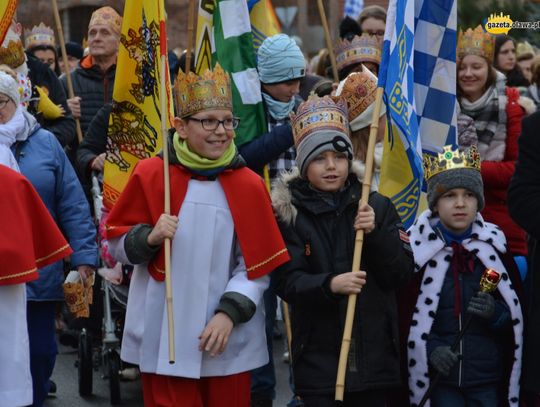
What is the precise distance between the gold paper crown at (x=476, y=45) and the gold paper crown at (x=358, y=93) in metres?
1.37

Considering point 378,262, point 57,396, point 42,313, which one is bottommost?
point 57,396

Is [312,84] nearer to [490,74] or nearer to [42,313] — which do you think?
[490,74]

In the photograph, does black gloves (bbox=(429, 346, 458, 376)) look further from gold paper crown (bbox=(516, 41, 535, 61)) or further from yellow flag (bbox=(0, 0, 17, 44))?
gold paper crown (bbox=(516, 41, 535, 61))

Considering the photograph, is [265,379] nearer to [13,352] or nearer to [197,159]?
[13,352]

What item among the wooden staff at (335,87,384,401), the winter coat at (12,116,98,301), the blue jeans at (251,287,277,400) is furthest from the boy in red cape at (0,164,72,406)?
the blue jeans at (251,287,277,400)

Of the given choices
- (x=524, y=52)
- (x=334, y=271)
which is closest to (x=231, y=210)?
(x=334, y=271)

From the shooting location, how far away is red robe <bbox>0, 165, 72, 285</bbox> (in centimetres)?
607

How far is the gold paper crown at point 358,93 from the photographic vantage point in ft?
23.6

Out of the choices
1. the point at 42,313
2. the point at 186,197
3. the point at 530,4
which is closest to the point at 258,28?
the point at 42,313

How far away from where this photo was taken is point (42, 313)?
7438 millimetres

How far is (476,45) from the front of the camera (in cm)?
857

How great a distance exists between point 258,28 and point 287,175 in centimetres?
277

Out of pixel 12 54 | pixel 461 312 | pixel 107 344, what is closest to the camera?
pixel 461 312

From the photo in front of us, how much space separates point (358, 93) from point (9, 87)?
185 centimetres
